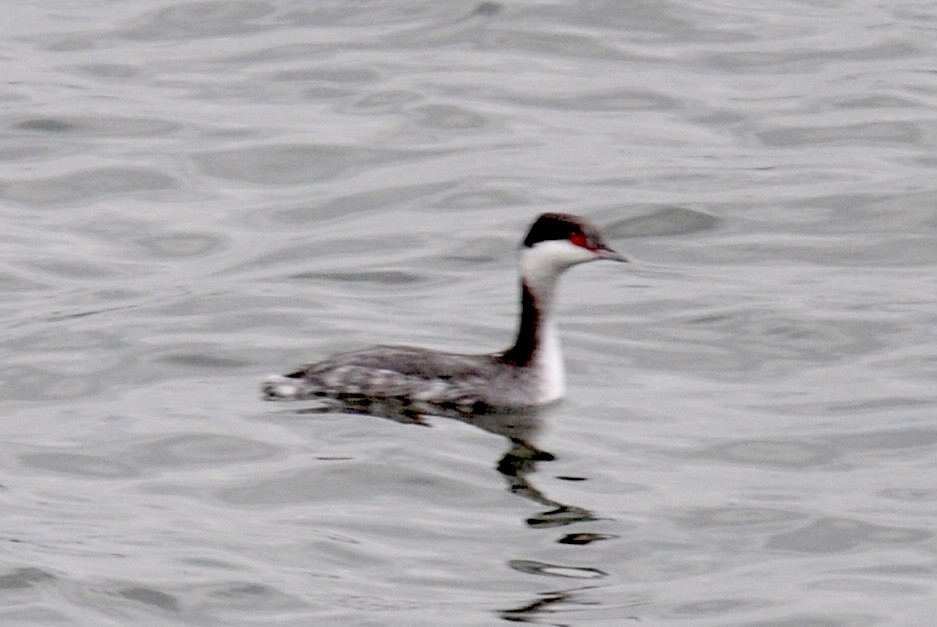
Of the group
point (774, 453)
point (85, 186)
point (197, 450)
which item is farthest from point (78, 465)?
point (85, 186)

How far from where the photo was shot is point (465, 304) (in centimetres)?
1568

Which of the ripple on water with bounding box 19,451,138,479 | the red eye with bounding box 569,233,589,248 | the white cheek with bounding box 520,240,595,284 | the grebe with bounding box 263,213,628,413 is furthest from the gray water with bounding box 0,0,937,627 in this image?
the red eye with bounding box 569,233,589,248

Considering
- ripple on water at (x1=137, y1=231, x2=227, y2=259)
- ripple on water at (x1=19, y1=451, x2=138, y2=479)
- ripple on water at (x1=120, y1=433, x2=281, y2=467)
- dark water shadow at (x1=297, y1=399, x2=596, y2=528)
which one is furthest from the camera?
ripple on water at (x1=137, y1=231, x2=227, y2=259)

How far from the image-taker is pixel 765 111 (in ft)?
66.8

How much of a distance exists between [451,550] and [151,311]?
4906 millimetres

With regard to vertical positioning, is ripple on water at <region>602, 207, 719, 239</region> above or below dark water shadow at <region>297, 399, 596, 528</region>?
below

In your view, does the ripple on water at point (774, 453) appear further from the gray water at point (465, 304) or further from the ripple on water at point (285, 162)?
the ripple on water at point (285, 162)

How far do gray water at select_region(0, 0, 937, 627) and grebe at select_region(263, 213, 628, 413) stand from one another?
0.69 feet

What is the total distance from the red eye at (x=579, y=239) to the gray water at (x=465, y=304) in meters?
0.84

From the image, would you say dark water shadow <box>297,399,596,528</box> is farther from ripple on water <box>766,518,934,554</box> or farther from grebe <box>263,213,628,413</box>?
ripple on water <box>766,518,934,554</box>

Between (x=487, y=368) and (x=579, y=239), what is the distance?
84cm

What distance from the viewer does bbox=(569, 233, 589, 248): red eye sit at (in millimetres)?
13406

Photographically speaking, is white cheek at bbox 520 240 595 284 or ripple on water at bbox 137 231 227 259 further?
ripple on water at bbox 137 231 227 259

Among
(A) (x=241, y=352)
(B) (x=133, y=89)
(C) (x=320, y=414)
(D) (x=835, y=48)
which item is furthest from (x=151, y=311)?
(D) (x=835, y=48)
